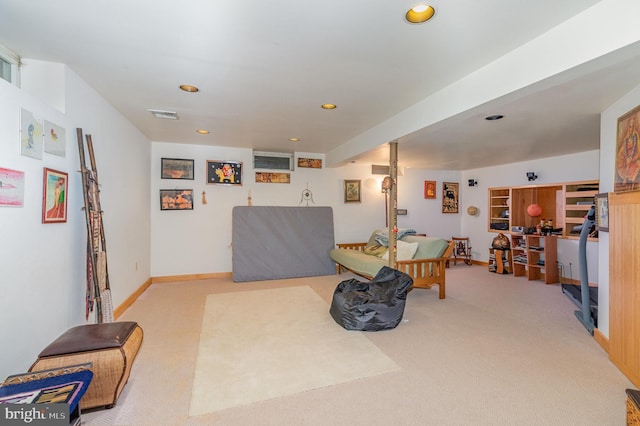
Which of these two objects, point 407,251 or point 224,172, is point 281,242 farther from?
point 407,251

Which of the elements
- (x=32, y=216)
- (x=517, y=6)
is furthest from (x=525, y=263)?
(x=32, y=216)

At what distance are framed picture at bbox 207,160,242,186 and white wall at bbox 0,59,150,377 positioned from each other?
1.70 m

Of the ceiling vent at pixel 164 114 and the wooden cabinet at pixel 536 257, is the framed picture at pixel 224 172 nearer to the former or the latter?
the ceiling vent at pixel 164 114

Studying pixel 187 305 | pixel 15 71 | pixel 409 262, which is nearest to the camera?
pixel 15 71

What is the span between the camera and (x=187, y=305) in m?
3.97

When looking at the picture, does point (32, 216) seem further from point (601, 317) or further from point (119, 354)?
point (601, 317)

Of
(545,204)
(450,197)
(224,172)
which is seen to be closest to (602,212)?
(545,204)

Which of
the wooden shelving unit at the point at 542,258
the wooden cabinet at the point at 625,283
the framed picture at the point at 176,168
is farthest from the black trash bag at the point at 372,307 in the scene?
the wooden shelving unit at the point at 542,258

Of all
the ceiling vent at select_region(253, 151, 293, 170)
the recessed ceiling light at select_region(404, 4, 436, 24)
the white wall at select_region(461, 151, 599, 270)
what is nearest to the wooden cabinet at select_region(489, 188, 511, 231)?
the white wall at select_region(461, 151, 599, 270)

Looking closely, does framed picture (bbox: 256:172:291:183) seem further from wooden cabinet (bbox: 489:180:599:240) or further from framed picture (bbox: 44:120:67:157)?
wooden cabinet (bbox: 489:180:599:240)

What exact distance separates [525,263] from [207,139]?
21.1 ft

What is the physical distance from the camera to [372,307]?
312 centimetres

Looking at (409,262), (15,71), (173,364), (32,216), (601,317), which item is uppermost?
(15,71)

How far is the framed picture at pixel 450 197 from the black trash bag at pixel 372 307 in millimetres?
4612
